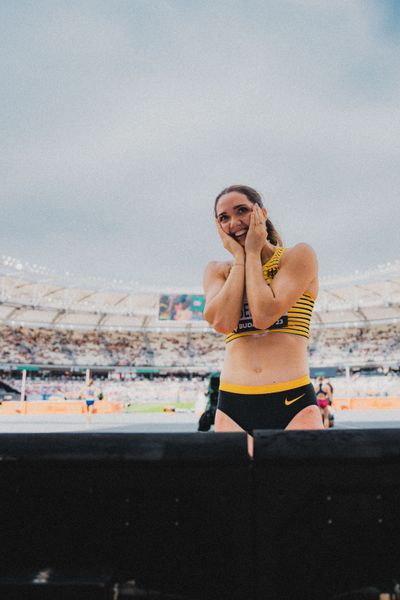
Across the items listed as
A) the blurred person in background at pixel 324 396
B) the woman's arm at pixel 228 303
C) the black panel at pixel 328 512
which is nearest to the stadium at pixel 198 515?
the black panel at pixel 328 512

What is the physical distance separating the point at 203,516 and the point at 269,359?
70cm

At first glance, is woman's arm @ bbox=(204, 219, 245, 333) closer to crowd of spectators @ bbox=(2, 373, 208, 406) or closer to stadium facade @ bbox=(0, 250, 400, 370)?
crowd of spectators @ bbox=(2, 373, 208, 406)

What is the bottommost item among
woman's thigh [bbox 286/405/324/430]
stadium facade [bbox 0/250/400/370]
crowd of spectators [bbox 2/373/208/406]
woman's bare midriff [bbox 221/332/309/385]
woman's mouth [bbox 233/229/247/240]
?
woman's thigh [bbox 286/405/324/430]

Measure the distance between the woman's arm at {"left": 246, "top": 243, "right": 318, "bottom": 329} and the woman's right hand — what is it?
57 mm

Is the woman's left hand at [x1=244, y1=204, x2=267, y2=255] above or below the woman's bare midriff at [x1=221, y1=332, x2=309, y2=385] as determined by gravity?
above

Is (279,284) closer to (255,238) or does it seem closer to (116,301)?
(255,238)

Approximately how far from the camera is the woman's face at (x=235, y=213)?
1.80m

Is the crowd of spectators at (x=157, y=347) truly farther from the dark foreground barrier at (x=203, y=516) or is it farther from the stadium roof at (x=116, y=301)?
the dark foreground barrier at (x=203, y=516)

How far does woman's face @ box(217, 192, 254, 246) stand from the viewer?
5.90ft

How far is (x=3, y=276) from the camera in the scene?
38.3 m

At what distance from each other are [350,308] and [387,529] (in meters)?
45.7

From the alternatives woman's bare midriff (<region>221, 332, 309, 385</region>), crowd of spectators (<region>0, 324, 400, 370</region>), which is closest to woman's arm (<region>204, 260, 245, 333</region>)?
woman's bare midriff (<region>221, 332, 309, 385</region>)

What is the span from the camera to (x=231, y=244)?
5.87 feet

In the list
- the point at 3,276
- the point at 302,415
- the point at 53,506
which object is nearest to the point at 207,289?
the point at 302,415
